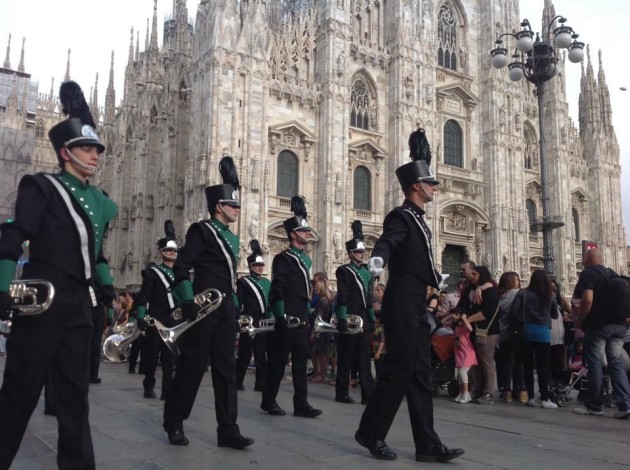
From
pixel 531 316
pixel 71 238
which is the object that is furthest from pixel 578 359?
pixel 71 238

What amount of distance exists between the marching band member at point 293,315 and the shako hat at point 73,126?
Answer: 314 centimetres

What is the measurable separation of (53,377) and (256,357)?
21.2 ft

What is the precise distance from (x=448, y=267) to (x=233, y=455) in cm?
2606

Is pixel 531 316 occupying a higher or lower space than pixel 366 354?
higher

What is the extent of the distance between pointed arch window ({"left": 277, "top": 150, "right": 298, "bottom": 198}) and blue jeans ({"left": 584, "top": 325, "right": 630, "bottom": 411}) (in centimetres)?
1864

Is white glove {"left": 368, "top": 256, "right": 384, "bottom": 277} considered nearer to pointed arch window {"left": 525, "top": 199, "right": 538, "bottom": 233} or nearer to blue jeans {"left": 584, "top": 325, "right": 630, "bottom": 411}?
blue jeans {"left": 584, "top": 325, "right": 630, "bottom": 411}

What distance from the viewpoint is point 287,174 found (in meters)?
25.6

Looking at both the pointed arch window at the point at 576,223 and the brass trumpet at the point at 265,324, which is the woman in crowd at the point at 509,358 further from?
the pointed arch window at the point at 576,223

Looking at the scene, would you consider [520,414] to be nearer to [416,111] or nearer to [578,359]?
[578,359]

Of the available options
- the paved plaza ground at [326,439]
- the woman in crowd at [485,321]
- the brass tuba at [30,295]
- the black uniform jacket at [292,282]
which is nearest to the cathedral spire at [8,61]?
the paved plaza ground at [326,439]

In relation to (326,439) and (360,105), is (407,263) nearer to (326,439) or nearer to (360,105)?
(326,439)

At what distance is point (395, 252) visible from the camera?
4719 mm

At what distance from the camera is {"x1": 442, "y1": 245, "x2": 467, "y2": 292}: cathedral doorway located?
2927 centimetres

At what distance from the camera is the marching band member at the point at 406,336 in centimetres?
434
